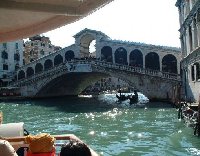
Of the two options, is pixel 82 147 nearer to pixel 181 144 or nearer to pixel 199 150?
pixel 199 150

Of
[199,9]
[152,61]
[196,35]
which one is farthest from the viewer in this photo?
[152,61]

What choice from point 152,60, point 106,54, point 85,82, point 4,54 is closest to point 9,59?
point 4,54

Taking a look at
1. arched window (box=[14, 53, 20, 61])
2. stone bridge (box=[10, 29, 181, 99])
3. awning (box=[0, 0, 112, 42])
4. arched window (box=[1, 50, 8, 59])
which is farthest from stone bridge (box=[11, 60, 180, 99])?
awning (box=[0, 0, 112, 42])

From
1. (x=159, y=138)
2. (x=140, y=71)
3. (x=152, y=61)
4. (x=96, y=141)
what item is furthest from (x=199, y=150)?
(x=152, y=61)

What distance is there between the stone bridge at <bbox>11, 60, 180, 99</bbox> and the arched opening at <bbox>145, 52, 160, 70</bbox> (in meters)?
3.78

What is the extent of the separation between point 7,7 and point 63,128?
40.0 ft

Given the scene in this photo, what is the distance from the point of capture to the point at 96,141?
1078 centimetres

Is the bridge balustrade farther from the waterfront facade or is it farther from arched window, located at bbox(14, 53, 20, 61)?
arched window, located at bbox(14, 53, 20, 61)

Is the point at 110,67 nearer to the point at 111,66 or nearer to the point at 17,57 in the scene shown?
the point at 111,66

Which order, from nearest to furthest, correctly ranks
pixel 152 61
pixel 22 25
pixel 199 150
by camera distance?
1. pixel 22 25
2. pixel 199 150
3. pixel 152 61

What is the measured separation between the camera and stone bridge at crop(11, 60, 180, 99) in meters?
26.0

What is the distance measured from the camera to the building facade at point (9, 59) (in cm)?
4047

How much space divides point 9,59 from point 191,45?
93.3ft

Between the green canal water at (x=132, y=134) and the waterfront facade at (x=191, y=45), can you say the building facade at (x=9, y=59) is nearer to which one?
the green canal water at (x=132, y=134)
